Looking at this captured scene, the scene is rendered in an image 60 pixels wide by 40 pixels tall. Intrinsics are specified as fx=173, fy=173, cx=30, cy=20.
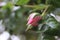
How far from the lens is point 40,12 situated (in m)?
0.64

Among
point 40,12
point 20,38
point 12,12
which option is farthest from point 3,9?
point 40,12

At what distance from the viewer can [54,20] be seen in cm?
56

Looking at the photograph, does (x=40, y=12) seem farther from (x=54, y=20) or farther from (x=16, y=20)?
(x=16, y=20)

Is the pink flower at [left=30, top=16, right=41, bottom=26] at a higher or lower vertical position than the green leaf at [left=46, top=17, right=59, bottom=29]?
higher

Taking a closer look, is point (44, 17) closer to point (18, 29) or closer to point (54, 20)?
point (54, 20)

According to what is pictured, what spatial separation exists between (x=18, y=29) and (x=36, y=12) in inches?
11.3

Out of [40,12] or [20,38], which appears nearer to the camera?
[40,12]

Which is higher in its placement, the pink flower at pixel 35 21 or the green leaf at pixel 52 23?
the pink flower at pixel 35 21

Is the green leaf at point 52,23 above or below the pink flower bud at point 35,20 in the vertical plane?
below

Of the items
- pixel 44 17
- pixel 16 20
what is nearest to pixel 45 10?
pixel 44 17

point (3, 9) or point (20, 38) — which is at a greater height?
point (3, 9)

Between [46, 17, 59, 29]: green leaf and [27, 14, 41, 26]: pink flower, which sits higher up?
[27, 14, 41, 26]: pink flower

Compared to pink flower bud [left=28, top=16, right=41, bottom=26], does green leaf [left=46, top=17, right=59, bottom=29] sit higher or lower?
lower

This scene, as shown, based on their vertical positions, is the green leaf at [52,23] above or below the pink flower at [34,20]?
below
